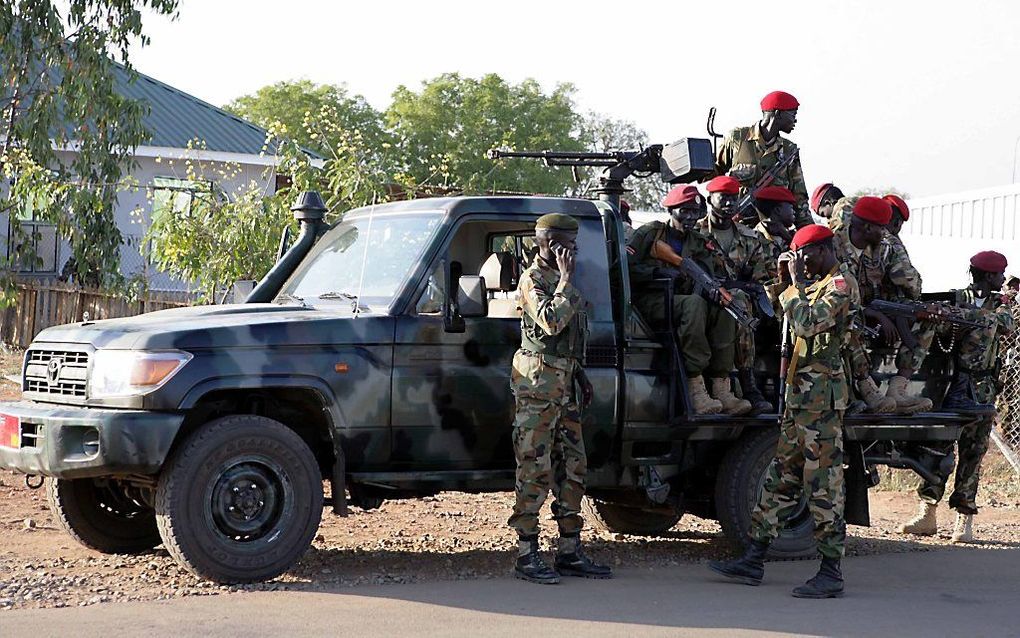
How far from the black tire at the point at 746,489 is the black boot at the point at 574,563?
3.23ft

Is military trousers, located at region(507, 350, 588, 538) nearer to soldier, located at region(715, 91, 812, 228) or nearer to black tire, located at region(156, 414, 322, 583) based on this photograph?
black tire, located at region(156, 414, 322, 583)

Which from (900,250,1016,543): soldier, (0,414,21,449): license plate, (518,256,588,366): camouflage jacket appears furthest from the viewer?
(900,250,1016,543): soldier

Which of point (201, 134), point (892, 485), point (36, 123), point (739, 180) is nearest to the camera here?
point (739, 180)

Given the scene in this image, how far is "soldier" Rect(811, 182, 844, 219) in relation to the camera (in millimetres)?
9750

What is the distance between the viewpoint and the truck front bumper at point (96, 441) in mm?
6520

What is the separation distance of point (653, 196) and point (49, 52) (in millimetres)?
35890

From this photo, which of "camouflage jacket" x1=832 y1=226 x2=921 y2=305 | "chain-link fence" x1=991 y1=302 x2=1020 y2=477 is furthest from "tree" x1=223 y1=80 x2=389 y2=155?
"camouflage jacket" x1=832 y1=226 x2=921 y2=305

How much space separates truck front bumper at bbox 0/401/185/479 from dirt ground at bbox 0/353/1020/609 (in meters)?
0.60

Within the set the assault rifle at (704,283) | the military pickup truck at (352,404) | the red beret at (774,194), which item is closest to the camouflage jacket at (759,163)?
the red beret at (774,194)

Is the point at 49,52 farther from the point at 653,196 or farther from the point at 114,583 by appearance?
the point at 653,196

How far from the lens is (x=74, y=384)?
6891mm

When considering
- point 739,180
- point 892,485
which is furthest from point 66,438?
point 892,485

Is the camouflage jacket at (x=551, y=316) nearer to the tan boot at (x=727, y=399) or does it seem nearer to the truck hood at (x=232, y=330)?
the truck hood at (x=232, y=330)

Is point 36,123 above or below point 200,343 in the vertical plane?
above
